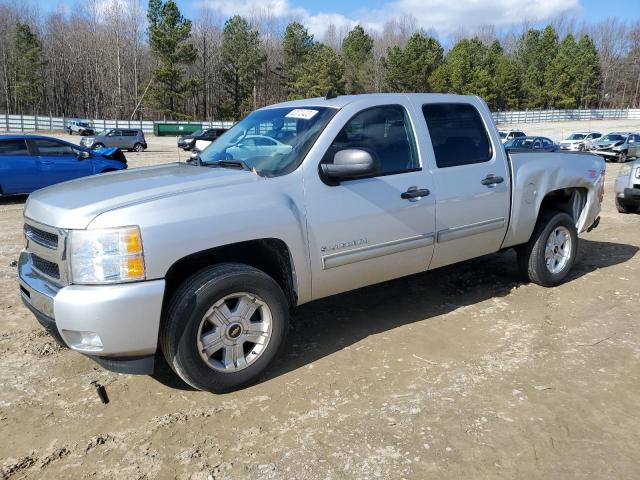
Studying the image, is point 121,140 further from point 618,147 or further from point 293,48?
point 293,48

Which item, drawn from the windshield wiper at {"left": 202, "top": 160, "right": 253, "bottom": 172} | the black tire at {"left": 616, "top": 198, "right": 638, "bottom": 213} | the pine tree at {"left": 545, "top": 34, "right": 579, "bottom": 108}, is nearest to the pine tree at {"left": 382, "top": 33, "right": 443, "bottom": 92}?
the pine tree at {"left": 545, "top": 34, "right": 579, "bottom": 108}

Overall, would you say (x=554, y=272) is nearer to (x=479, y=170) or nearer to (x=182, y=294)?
(x=479, y=170)

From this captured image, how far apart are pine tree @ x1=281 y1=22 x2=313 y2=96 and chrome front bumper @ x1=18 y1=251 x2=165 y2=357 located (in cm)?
7349

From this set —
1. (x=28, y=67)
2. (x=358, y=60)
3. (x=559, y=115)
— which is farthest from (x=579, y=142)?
(x=28, y=67)

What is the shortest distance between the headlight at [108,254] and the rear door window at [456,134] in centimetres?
247

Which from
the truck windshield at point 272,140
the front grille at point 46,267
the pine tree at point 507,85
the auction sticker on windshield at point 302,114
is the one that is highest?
the pine tree at point 507,85

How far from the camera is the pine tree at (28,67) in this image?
216ft

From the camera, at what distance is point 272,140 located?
3.98 meters

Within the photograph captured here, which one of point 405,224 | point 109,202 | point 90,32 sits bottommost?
point 405,224

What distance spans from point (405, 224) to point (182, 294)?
1.76 meters

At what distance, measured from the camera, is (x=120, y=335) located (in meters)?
2.97

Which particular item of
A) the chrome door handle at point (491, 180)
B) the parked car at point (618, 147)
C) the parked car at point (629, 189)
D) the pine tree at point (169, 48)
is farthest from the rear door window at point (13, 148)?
the pine tree at point (169, 48)

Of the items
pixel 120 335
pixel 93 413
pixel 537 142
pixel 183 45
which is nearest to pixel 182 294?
pixel 120 335

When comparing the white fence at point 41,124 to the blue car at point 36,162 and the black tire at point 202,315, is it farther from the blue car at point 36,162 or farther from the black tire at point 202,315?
the black tire at point 202,315
